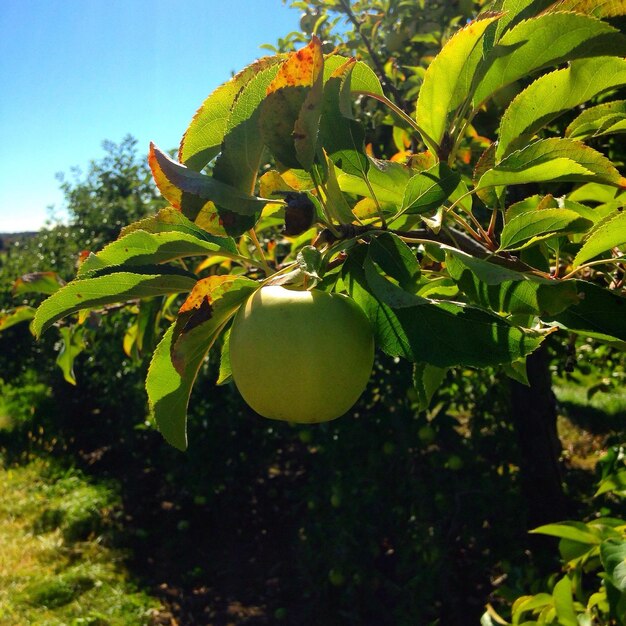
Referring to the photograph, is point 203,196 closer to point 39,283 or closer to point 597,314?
point 597,314

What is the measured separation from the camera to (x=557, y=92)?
2.32ft

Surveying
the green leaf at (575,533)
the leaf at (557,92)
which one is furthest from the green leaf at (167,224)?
the green leaf at (575,533)

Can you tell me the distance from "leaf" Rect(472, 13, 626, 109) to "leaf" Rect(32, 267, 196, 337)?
0.42 m

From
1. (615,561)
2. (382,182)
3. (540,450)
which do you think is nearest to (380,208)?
(382,182)

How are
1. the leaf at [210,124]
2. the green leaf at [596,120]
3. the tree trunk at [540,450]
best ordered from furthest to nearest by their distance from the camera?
the tree trunk at [540,450] < the green leaf at [596,120] < the leaf at [210,124]

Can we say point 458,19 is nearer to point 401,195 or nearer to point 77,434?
point 401,195

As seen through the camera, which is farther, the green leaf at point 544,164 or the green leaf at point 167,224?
the green leaf at point 167,224

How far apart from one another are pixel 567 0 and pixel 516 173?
23 cm

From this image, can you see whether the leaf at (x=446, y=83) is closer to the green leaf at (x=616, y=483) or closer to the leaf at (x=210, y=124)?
the leaf at (x=210, y=124)

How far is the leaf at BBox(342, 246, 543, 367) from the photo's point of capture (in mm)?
591

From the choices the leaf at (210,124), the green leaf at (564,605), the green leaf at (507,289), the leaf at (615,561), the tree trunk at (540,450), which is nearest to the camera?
the green leaf at (507,289)

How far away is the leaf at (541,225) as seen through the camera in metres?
0.64

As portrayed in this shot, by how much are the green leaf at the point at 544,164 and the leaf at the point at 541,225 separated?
0.12 ft

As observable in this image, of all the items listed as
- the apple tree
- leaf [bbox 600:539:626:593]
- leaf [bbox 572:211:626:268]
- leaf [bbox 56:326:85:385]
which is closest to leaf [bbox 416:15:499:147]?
the apple tree
